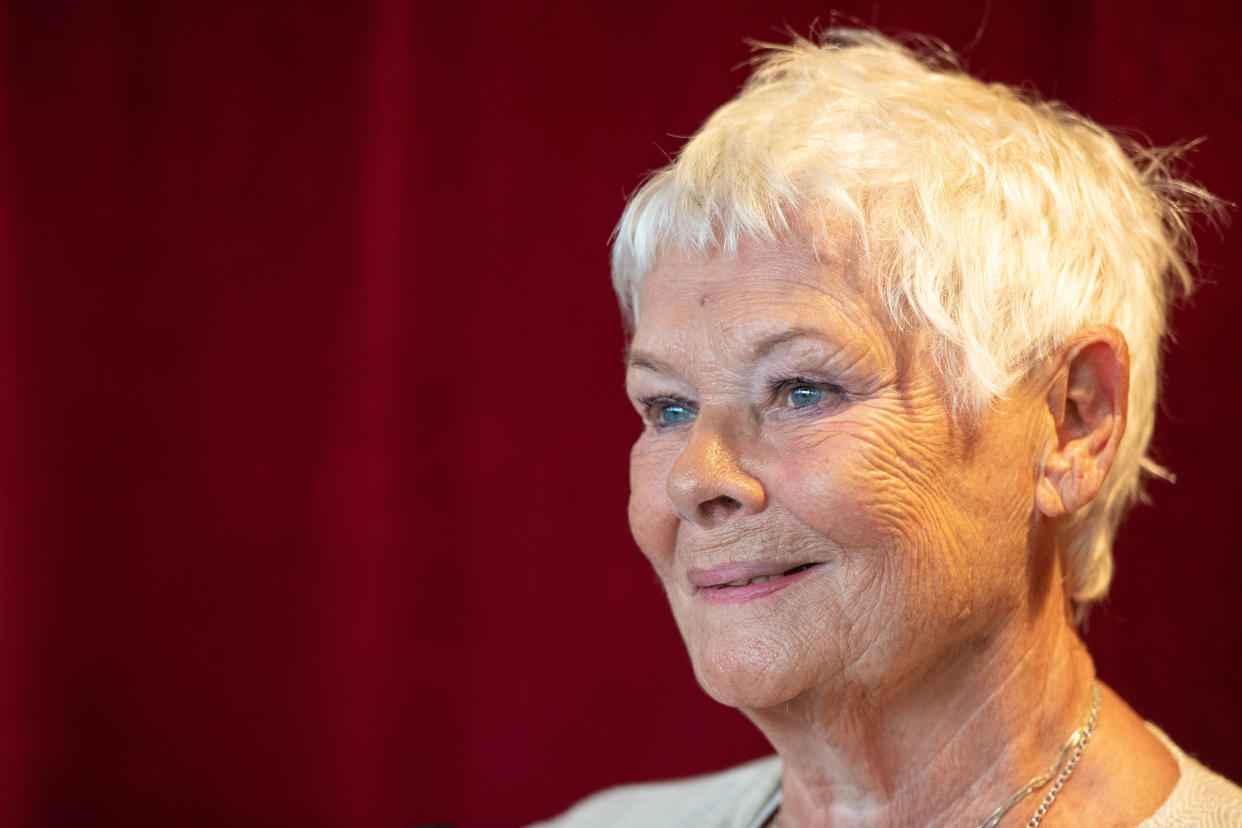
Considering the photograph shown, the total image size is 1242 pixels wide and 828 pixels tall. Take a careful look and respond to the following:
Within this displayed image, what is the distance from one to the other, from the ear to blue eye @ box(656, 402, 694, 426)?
1.32 feet

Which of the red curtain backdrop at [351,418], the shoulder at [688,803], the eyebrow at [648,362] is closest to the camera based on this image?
the eyebrow at [648,362]

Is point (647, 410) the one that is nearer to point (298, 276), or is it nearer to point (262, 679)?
point (298, 276)

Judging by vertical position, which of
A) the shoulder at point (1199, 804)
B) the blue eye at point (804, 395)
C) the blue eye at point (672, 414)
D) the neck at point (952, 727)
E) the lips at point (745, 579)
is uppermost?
the blue eye at point (804, 395)

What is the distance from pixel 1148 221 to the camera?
4.83 feet

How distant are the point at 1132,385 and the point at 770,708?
58 centimetres

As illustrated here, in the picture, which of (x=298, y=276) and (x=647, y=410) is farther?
(x=298, y=276)

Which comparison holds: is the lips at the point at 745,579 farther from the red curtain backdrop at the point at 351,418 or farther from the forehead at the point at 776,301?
the red curtain backdrop at the point at 351,418

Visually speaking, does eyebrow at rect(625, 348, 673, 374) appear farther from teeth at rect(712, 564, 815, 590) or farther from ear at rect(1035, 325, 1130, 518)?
ear at rect(1035, 325, 1130, 518)

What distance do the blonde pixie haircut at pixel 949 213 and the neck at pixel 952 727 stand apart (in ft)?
0.60

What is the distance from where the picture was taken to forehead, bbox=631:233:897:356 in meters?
1.22

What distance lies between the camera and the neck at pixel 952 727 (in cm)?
129

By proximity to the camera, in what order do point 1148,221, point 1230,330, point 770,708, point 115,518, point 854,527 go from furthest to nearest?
point 115,518
point 1230,330
point 1148,221
point 770,708
point 854,527

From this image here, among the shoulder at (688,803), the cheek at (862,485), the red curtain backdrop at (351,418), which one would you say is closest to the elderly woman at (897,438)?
the cheek at (862,485)

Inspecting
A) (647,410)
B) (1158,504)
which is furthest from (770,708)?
(1158,504)
